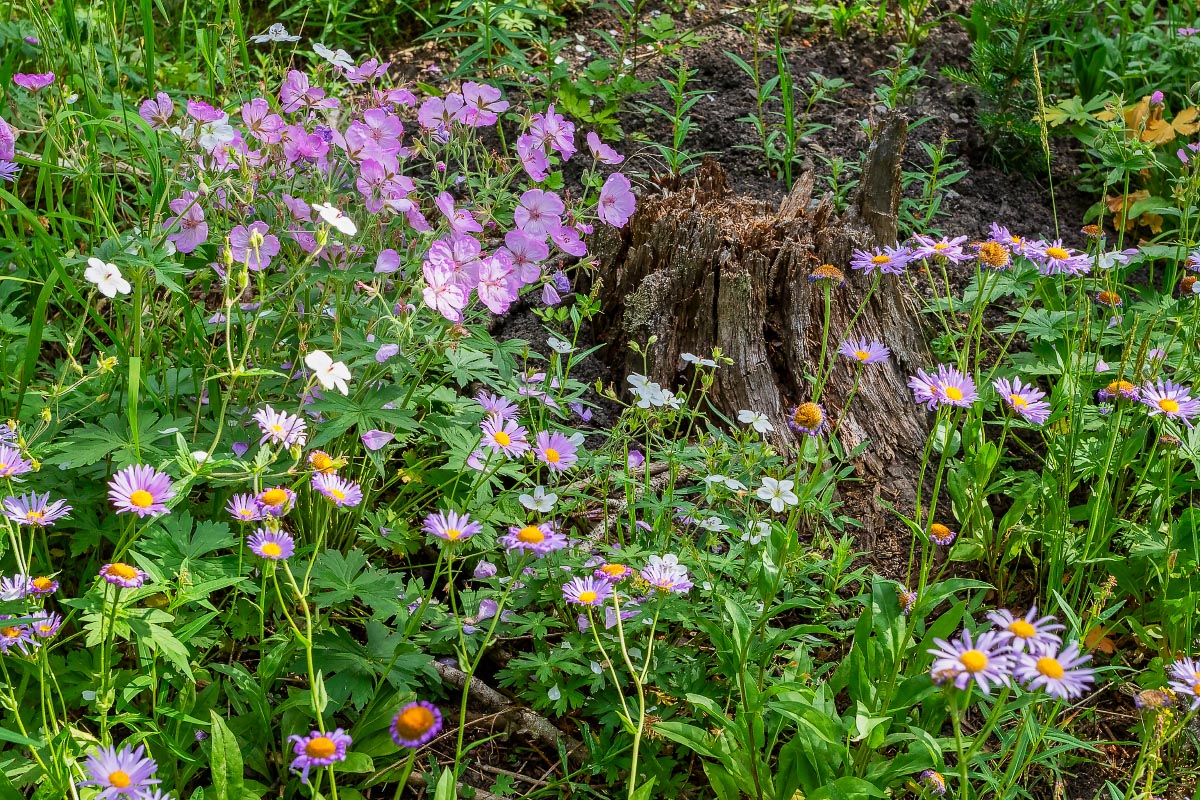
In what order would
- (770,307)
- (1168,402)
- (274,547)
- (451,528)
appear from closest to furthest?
(274,547) < (451,528) < (1168,402) < (770,307)

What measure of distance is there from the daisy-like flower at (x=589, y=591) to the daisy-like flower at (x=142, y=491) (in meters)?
0.58

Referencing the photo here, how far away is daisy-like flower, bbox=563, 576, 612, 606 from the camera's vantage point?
1.45 metres

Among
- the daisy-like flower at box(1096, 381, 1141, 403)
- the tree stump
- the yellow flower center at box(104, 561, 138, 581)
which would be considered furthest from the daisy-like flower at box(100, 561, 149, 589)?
the daisy-like flower at box(1096, 381, 1141, 403)

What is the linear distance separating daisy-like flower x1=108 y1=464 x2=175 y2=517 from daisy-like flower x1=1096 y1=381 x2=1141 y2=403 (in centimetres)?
156

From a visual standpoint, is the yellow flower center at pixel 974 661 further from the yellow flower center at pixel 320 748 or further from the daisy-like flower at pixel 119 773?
the daisy-like flower at pixel 119 773

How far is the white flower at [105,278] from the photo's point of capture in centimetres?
134

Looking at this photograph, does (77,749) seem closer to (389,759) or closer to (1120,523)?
(389,759)

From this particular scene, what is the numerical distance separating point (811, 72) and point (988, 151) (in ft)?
2.33

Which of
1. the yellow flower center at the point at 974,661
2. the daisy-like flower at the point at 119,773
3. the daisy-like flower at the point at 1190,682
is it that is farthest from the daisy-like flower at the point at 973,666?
the daisy-like flower at the point at 119,773

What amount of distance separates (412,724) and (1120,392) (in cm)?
145

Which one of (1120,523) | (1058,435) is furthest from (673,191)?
(1120,523)

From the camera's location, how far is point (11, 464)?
133cm

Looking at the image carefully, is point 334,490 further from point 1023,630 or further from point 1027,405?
point 1027,405

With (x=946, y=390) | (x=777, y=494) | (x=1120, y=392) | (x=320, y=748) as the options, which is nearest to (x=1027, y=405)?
(x=946, y=390)
